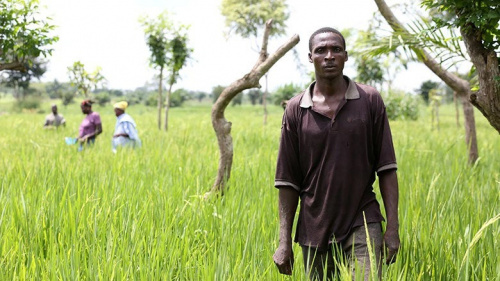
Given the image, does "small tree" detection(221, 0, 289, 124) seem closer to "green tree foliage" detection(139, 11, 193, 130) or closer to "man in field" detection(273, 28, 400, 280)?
"green tree foliage" detection(139, 11, 193, 130)

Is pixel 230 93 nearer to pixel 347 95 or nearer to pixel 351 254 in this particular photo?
pixel 347 95

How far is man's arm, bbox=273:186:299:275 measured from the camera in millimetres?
2021

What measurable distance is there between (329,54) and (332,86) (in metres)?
0.15

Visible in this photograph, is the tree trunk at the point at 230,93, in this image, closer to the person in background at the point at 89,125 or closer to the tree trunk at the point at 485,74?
the tree trunk at the point at 485,74

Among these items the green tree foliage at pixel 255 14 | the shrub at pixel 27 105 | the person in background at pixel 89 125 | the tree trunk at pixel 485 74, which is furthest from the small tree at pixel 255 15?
the shrub at pixel 27 105

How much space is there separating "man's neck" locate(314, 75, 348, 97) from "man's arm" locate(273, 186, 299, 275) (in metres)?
0.44

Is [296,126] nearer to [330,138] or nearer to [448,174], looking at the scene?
[330,138]

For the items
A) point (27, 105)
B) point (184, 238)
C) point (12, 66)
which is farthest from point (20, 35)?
point (27, 105)

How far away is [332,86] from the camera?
198cm

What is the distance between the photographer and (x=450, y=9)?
2834mm

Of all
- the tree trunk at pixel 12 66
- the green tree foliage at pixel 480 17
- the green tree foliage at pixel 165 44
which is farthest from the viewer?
the green tree foliage at pixel 165 44

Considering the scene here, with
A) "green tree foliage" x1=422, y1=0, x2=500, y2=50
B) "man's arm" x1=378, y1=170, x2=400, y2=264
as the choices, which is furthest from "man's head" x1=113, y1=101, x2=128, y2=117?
"man's arm" x1=378, y1=170, x2=400, y2=264

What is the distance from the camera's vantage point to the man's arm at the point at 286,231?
2021 millimetres

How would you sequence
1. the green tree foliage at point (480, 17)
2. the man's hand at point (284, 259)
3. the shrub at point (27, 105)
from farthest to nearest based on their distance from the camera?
the shrub at point (27, 105) → the green tree foliage at point (480, 17) → the man's hand at point (284, 259)
